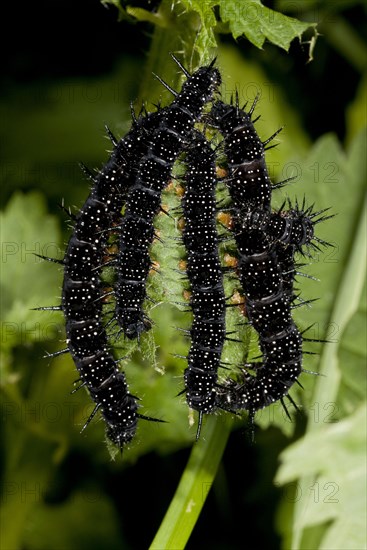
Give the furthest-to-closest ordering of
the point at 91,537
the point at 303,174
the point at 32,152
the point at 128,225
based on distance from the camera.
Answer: the point at 32,152, the point at 91,537, the point at 303,174, the point at 128,225

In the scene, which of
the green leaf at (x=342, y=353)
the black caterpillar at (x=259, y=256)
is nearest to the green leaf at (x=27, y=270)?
the black caterpillar at (x=259, y=256)

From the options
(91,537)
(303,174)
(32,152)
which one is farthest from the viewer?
(32,152)

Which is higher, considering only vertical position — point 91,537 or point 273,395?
point 273,395

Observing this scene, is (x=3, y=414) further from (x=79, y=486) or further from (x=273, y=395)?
(x=273, y=395)

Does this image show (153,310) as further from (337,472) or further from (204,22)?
(204,22)

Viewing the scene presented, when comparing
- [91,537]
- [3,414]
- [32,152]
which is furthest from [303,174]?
[91,537]

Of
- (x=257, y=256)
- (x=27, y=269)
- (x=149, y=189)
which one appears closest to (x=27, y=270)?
(x=27, y=269)

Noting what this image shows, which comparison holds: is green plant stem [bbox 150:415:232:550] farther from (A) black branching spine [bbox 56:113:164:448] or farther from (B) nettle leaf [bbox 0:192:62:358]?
(B) nettle leaf [bbox 0:192:62:358]
